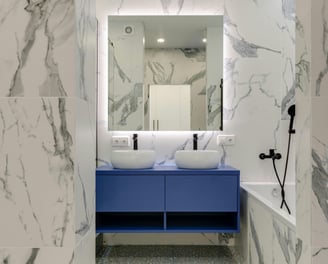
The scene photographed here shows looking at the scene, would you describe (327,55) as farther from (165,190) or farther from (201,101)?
(201,101)

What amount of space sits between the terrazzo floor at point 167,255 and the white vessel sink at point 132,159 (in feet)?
2.73

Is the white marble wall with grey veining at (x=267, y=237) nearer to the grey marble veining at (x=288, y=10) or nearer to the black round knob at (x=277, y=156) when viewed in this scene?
the black round knob at (x=277, y=156)

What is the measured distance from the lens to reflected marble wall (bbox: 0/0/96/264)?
71 cm

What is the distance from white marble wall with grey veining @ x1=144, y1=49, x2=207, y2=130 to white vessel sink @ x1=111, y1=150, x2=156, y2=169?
1.72ft

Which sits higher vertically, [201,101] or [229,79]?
[229,79]

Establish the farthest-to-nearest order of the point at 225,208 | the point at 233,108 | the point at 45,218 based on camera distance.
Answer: the point at 233,108
the point at 225,208
the point at 45,218

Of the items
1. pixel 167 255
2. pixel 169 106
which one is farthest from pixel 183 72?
pixel 167 255

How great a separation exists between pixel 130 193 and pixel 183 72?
128cm

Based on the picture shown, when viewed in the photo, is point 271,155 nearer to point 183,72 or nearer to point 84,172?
point 183,72

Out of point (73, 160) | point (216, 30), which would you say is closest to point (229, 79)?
point (216, 30)

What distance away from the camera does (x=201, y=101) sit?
2.92 m

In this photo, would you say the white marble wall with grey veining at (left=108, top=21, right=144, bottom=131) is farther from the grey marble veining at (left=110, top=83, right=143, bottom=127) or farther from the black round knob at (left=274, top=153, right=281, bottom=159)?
the black round knob at (left=274, top=153, right=281, bottom=159)

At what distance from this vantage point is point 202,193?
7.84ft

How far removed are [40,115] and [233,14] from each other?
2.64 m
